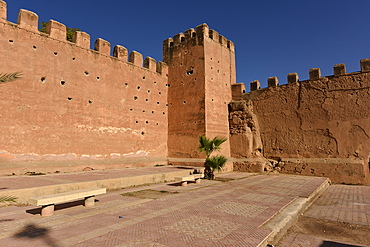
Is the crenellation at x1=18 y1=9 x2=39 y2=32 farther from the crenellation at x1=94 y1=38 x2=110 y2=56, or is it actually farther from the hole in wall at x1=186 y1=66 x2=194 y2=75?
the hole in wall at x1=186 y1=66 x2=194 y2=75

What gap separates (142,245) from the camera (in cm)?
353

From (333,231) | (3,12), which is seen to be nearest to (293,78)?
(333,231)

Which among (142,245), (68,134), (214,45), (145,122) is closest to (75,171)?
(68,134)

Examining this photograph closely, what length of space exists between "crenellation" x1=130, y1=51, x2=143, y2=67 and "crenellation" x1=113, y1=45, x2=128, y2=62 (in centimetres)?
Result: 50

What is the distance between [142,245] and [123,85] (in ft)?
40.7

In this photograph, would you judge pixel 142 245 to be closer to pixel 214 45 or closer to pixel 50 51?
pixel 50 51

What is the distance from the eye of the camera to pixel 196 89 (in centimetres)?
1590

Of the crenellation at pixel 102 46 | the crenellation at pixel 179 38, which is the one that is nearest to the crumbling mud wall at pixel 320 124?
the crenellation at pixel 179 38

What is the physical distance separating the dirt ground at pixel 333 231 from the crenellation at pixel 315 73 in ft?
37.3

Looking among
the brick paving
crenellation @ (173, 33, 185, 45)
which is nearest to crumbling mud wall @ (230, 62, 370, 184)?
the brick paving

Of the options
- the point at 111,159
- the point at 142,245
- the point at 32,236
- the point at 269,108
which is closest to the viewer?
the point at 142,245

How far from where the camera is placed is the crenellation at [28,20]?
10.9 metres

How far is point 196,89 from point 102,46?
6427 millimetres

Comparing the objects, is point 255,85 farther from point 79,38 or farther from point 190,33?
point 79,38
